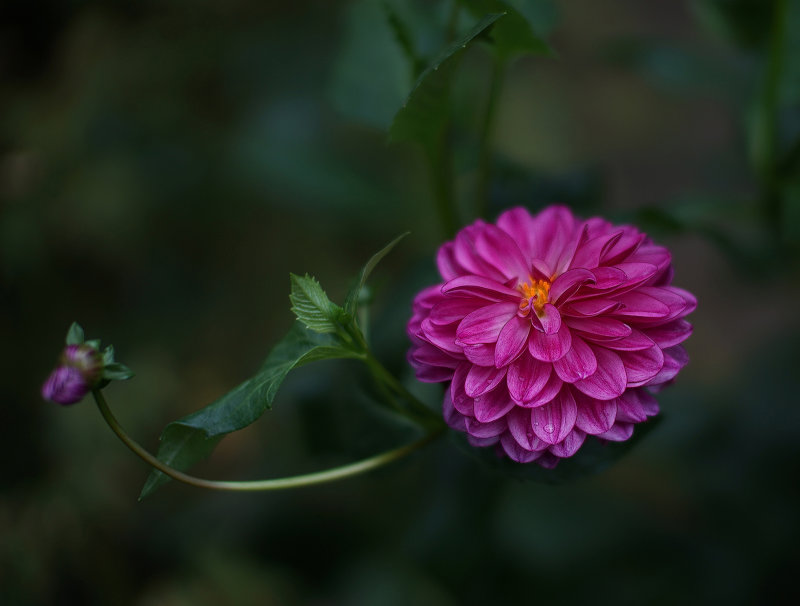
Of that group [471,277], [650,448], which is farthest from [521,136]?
[471,277]

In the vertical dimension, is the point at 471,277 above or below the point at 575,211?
Answer: above

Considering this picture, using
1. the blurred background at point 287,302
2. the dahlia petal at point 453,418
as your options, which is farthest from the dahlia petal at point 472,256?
the blurred background at point 287,302

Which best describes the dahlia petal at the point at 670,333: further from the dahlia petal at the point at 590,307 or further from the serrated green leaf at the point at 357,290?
the serrated green leaf at the point at 357,290

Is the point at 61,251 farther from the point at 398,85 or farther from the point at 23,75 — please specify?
the point at 398,85

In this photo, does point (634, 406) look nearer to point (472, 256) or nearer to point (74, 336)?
point (472, 256)

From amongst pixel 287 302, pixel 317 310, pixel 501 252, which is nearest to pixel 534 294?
pixel 501 252

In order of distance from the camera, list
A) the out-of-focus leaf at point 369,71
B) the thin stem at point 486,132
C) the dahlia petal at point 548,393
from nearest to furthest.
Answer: the dahlia petal at point 548,393 → the thin stem at point 486,132 → the out-of-focus leaf at point 369,71
